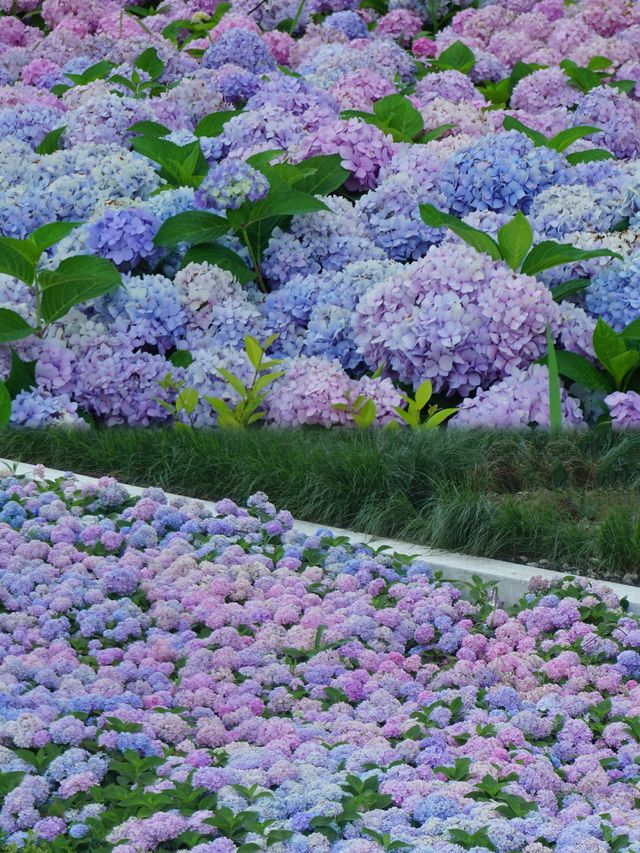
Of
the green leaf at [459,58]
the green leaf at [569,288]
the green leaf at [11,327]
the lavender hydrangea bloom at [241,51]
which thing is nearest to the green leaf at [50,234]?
the green leaf at [11,327]

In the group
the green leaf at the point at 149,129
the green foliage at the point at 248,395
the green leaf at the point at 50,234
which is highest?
the green leaf at the point at 149,129

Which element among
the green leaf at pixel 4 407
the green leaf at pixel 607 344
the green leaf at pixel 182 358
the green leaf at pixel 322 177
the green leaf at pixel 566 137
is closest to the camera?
the green leaf at pixel 607 344

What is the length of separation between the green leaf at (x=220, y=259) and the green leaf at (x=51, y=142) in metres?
1.39

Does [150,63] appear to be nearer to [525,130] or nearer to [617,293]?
[525,130]

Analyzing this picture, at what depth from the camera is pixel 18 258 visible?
4.60 metres

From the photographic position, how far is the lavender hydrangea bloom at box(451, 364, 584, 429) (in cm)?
424

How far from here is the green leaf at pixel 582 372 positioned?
438 centimetres

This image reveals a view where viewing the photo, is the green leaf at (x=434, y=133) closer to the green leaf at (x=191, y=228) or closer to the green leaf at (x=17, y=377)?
the green leaf at (x=191, y=228)

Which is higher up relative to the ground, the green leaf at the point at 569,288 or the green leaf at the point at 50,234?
the green leaf at the point at 569,288

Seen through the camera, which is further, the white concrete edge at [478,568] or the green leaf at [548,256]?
the green leaf at [548,256]

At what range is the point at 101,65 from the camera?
23.7ft

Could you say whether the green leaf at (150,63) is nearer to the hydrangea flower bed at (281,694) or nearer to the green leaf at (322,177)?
the green leaf at (322,177)

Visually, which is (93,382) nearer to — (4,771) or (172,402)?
(172,402)

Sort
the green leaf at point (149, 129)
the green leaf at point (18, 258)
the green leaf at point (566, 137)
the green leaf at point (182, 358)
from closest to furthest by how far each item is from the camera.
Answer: the green leaf at point (18, 258) < the green leaf at point (182, 358) < the green leaf at point (566, 137) < the green leaf at point (149, 129)
